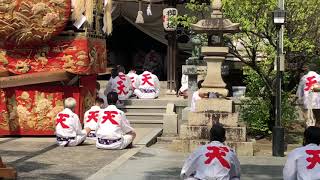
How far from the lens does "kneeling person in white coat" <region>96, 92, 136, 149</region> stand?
12.4m

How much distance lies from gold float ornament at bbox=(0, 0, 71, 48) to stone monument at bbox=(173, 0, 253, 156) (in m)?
3.45

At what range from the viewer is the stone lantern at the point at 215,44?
42.9 feet

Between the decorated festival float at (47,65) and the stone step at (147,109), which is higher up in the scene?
the decorated festival float at (47,65)

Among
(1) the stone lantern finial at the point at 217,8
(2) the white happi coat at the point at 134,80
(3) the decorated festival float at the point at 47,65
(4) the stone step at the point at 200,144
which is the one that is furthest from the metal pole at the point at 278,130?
(2) the white happi coat at the point at 134,80

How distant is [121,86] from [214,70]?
5.78m

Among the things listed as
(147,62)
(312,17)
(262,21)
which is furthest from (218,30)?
(147,62)

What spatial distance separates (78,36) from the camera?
1440 centimetres

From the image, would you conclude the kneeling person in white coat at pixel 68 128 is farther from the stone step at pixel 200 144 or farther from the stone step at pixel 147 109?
the stone step at pixel 147 109

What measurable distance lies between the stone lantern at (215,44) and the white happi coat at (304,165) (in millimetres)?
7437

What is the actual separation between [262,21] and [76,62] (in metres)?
4.81

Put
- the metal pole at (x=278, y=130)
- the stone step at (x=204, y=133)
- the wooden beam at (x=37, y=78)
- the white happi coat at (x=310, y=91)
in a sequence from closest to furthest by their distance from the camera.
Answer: the metal pole at (x=278, y=130)
the stone step at (x=204, y=133)
the wooden beam at (x=37, y=78)
the white happi coat at (x=310, y=91)

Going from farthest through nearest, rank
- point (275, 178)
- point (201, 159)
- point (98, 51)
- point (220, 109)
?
point (98, 51), point (220, 109), point (275, 178), point (201, 159)

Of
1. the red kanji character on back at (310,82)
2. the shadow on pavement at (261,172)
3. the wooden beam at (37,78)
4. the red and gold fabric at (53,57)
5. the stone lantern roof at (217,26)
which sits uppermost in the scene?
the stone lantern roof at (217,26)

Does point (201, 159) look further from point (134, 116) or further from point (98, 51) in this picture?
point (134, 116)
